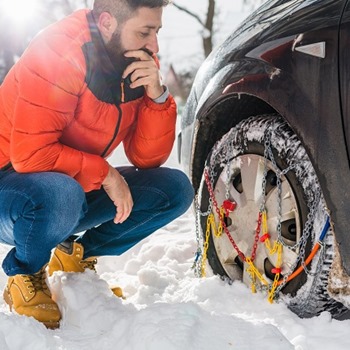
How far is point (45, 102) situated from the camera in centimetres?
183

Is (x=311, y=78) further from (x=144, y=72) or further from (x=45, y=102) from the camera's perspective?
(x=45, y=102)

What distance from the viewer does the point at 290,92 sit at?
1.74 m

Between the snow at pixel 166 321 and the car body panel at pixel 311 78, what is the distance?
0.30 metres

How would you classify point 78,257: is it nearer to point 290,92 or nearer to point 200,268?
point 200,268

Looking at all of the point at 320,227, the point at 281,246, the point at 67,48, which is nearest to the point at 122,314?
the point at 281,246

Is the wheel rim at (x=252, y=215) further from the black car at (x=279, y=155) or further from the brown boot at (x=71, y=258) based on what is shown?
the brown boot at (x=71, y=258)

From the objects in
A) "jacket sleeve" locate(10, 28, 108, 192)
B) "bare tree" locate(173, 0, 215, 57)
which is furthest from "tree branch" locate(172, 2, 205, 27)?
"jacket sleeve" locate(10, 28, 108, 192)

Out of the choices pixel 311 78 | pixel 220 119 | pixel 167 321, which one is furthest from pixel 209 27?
pixel 167 321

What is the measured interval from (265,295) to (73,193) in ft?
2.62

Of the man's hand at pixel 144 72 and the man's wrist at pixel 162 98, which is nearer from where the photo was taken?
the man's hand at pixel 144 72

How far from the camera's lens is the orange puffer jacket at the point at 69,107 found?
1.84 meters

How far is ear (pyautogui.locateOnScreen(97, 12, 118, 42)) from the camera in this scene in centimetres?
192

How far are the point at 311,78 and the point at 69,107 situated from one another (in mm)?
801

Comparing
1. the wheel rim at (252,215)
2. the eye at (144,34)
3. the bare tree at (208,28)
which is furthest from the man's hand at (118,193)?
the bare tree at (208,28)
